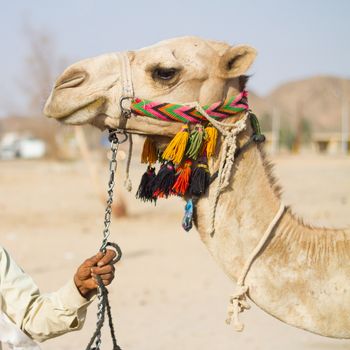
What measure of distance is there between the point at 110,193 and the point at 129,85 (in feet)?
1.66

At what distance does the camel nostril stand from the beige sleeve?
2.61ft

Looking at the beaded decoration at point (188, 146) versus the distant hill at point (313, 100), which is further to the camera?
the distant hill at point (313, 100)

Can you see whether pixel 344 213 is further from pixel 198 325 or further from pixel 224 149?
pixel 224 149

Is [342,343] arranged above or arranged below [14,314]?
below

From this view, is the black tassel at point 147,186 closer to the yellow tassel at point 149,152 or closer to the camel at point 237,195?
the yellow tassel at point 149,152

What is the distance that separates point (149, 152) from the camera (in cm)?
322

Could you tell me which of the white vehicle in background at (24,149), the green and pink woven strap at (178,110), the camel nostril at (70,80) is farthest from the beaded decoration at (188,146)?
the white vehicle in background at (24,149)

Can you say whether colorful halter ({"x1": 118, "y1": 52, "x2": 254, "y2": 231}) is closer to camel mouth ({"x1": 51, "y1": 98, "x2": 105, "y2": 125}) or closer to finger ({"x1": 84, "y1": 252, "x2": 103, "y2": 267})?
camel mouth ({"x1": 51, "y1": 98, "x2": 105, "y2": 125})

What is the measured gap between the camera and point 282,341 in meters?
6.36

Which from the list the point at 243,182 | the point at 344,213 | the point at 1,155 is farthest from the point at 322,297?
the point at 1,155

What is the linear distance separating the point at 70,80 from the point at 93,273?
89 cm

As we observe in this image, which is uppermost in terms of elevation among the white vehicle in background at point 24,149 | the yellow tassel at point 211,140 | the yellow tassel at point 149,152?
the yellow tassel at point 211,140

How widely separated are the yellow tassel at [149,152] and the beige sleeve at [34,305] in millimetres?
702

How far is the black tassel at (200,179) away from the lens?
295cm
